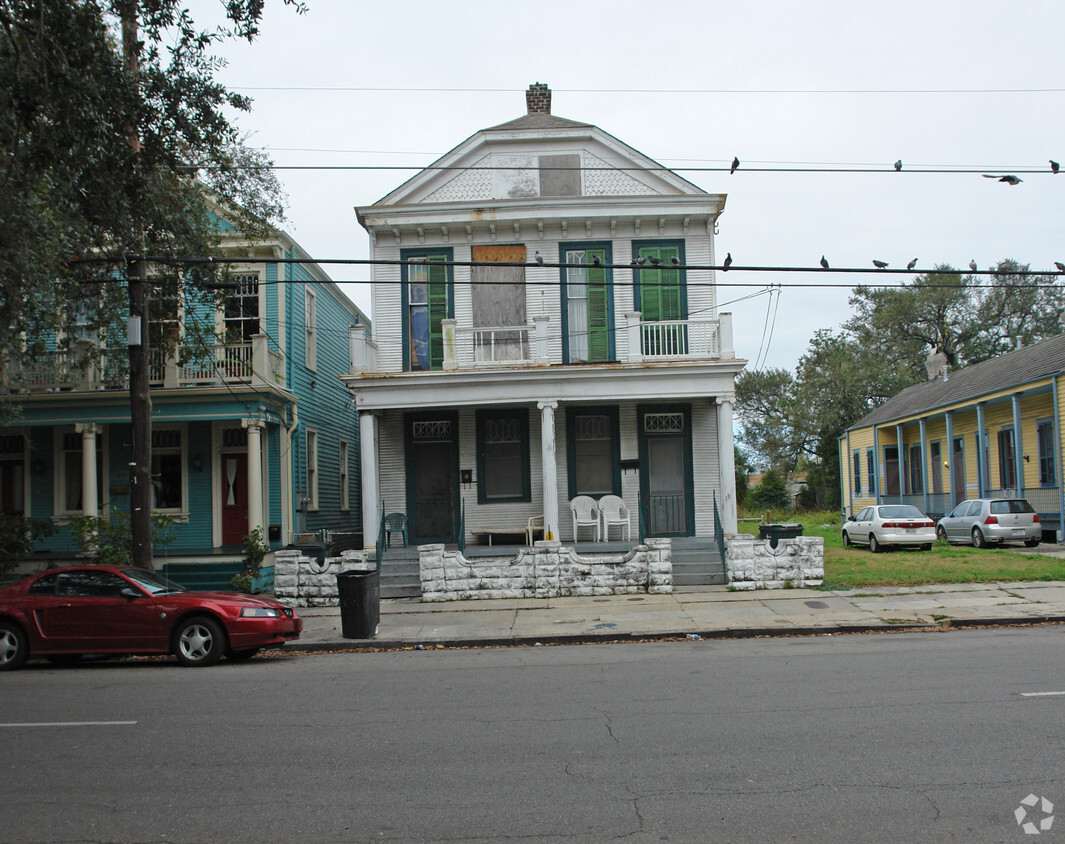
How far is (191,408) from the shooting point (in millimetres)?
19172

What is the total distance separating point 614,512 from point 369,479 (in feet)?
17.4

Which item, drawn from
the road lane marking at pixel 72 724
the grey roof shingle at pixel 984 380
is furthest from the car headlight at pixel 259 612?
the grey roof shingle at pixel 984 380

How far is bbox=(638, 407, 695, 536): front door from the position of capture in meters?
19.2

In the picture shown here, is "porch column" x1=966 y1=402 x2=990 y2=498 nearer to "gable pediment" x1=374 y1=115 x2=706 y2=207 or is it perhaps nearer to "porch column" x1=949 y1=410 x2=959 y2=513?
"porch column" x1=949 y1=410 x2=959 y2=513

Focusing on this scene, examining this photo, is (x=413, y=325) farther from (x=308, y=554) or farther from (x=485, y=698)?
(x=485, y=698)

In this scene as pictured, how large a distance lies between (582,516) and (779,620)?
21.5 feet

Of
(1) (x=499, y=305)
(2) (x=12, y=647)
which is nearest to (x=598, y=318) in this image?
(1) (x=499, y=305)

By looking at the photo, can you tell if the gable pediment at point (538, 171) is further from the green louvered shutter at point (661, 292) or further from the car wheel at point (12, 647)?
the car wheel at point (12, 647)

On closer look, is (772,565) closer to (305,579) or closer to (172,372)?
(305,579)

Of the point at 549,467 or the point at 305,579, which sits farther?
the point at 549,467

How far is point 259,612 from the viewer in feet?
37.4

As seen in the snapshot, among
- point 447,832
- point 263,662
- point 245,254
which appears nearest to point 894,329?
point 245,254

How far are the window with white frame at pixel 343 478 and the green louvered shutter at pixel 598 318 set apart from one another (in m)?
9.71

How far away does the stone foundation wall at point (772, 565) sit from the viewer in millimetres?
16156
